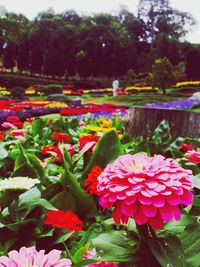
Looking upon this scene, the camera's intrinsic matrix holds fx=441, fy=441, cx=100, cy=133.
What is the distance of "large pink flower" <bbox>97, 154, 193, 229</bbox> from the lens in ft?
2.96

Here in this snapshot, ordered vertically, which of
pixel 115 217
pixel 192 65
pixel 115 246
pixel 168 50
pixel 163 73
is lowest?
pixel 163 73

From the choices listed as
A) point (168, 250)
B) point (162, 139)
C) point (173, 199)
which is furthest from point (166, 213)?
point (162, 139)

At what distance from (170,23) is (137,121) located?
5505 cm

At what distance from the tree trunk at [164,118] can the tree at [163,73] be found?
2179 centimetres

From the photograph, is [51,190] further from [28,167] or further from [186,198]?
[186,198]

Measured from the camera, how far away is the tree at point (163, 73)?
2562 cm

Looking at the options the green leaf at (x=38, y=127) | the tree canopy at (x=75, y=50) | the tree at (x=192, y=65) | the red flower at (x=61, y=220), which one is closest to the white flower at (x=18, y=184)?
the red flower at (x=61, y=220)

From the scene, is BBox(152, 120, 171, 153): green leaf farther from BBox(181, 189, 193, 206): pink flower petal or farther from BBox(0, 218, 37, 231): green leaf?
BBox(181, 189, 193, 206): pink flower petal

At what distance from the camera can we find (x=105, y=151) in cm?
196

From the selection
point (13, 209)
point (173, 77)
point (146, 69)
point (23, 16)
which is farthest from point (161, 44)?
point (13, 209)

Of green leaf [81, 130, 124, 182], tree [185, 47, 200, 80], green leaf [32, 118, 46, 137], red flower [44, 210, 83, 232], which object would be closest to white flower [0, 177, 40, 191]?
red flower [44, 210, 83, 232]

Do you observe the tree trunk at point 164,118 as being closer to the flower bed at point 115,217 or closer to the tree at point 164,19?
the flower bed at point 115,217

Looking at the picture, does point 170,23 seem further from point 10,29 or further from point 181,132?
point 181,132

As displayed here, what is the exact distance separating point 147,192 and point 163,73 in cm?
2534
